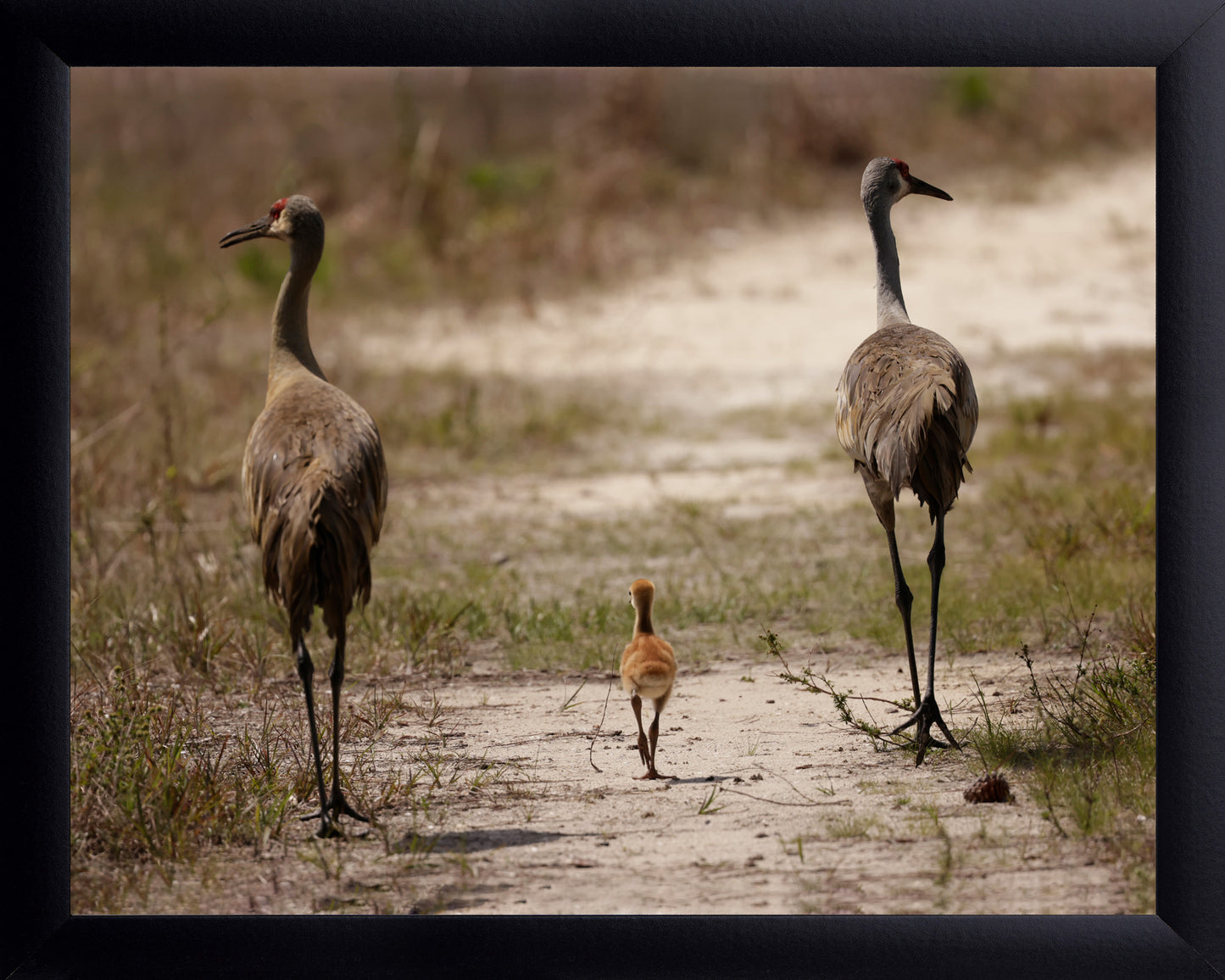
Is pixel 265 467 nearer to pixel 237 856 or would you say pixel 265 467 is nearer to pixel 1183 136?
pixel 237 856

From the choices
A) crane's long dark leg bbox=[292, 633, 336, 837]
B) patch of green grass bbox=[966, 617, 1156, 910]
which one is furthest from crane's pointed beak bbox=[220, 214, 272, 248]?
patch of green grass bbox=[966, 617, 1156, 910]

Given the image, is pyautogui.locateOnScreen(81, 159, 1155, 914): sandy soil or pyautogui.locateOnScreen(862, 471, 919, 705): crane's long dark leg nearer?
pyautogui.locateOnScreen(81, 159, 1155, 914): sandy soil

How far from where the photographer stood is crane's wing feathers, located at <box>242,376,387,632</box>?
168 inches

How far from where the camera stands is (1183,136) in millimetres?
3793

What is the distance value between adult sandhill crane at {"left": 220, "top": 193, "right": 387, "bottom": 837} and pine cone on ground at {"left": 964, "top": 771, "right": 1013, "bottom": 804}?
190 centimetres

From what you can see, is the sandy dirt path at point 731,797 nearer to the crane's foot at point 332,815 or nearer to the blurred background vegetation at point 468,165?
the crane's foot at point 332,815

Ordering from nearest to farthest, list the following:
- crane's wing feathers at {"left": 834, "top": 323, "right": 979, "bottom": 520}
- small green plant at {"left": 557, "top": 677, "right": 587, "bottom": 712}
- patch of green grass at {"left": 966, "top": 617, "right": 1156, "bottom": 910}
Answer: patch of green grass at {"left": 966, "top": 617, "right": 1156, "bottom": 910} < crane's wing feathers at {"left": 834, "top": 323, "right": 979, "bottom": 520} < small green plant at {"left": 557, "top": 677, "right": 587, "bottom": 712}

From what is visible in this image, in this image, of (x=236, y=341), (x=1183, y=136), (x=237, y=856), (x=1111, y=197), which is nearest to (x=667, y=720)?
(x=237, y=856)

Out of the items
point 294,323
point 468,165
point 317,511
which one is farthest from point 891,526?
point 468,165

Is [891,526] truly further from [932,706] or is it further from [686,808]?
[686,808]

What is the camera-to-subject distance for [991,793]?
4484 millimetres

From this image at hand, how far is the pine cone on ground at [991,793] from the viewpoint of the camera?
4480 mm

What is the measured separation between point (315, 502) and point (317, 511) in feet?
0.09

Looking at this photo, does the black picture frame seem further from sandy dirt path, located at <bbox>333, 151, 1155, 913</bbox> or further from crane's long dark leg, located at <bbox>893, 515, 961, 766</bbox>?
crane's long dark leg, located at <bbox>893, 515, 961, 766</bbox>
